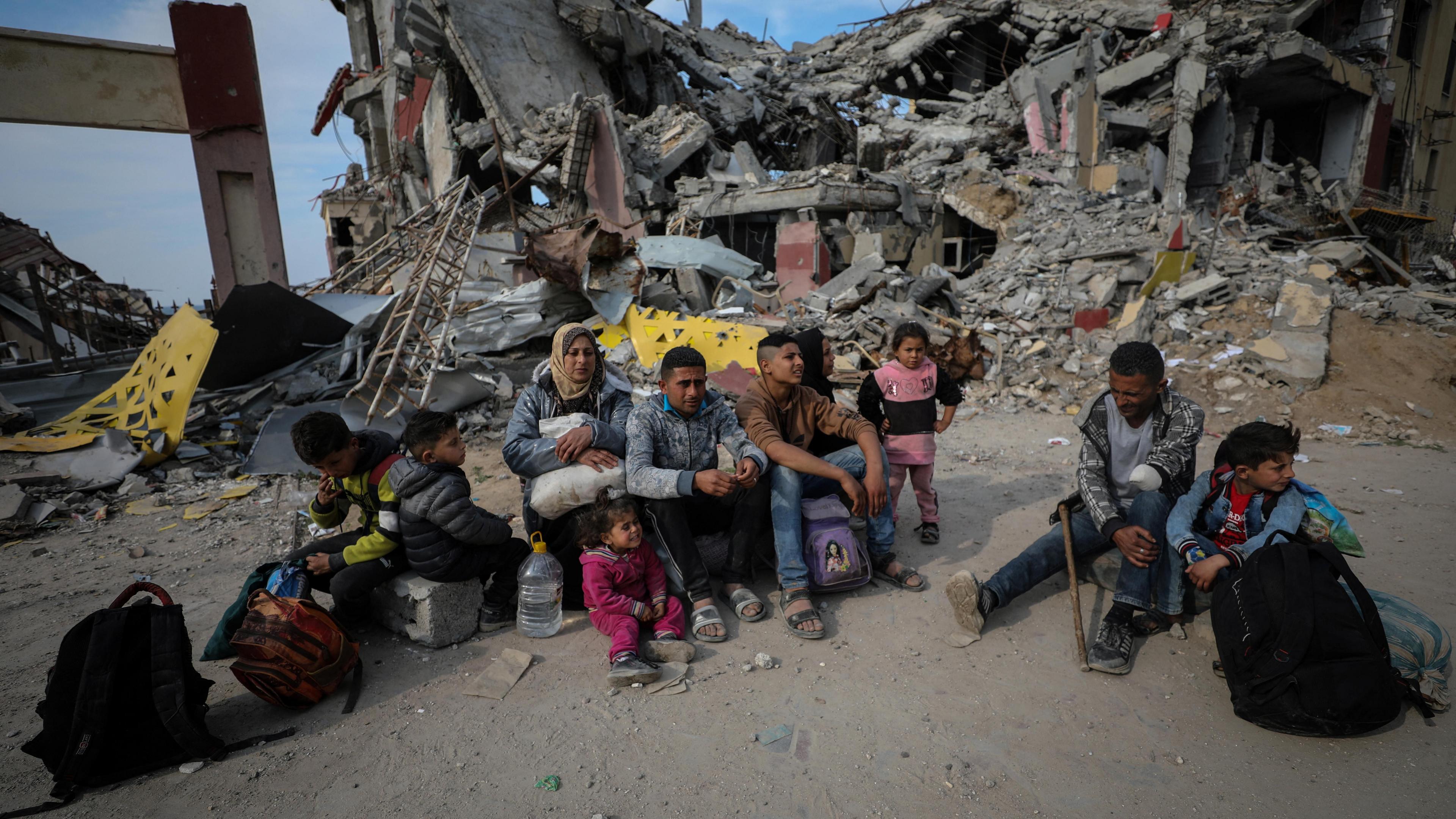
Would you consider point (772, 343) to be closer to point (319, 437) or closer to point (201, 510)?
point (319, 437)

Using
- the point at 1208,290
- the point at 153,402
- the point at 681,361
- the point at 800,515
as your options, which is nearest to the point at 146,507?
the point at 153,402

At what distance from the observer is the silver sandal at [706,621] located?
2848 mm

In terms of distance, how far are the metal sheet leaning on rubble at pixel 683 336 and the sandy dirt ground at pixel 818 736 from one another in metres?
4.77

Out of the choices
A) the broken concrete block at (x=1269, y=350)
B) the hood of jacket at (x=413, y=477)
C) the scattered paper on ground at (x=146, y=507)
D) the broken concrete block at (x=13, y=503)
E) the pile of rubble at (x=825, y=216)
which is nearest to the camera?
the hood of jacket at (x=413, y=477)

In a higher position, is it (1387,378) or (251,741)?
(1387,378)

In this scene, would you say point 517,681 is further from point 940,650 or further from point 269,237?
point 269,237

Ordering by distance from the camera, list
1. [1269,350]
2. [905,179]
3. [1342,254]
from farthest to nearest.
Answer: [905,179] → [1342,254] → [1269,350]

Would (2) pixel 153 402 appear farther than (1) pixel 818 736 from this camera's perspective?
Yes

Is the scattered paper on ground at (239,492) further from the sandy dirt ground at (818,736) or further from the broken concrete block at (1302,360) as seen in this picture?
the broken concrete block at (1302,360)

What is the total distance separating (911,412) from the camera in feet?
12.6

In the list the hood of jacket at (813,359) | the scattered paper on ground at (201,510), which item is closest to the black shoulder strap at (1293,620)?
the hood of jacket at (813,359)

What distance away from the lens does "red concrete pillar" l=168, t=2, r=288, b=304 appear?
301 inches

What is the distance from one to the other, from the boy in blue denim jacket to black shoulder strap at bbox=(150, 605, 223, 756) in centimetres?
360

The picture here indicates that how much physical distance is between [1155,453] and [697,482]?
203 centimetres
